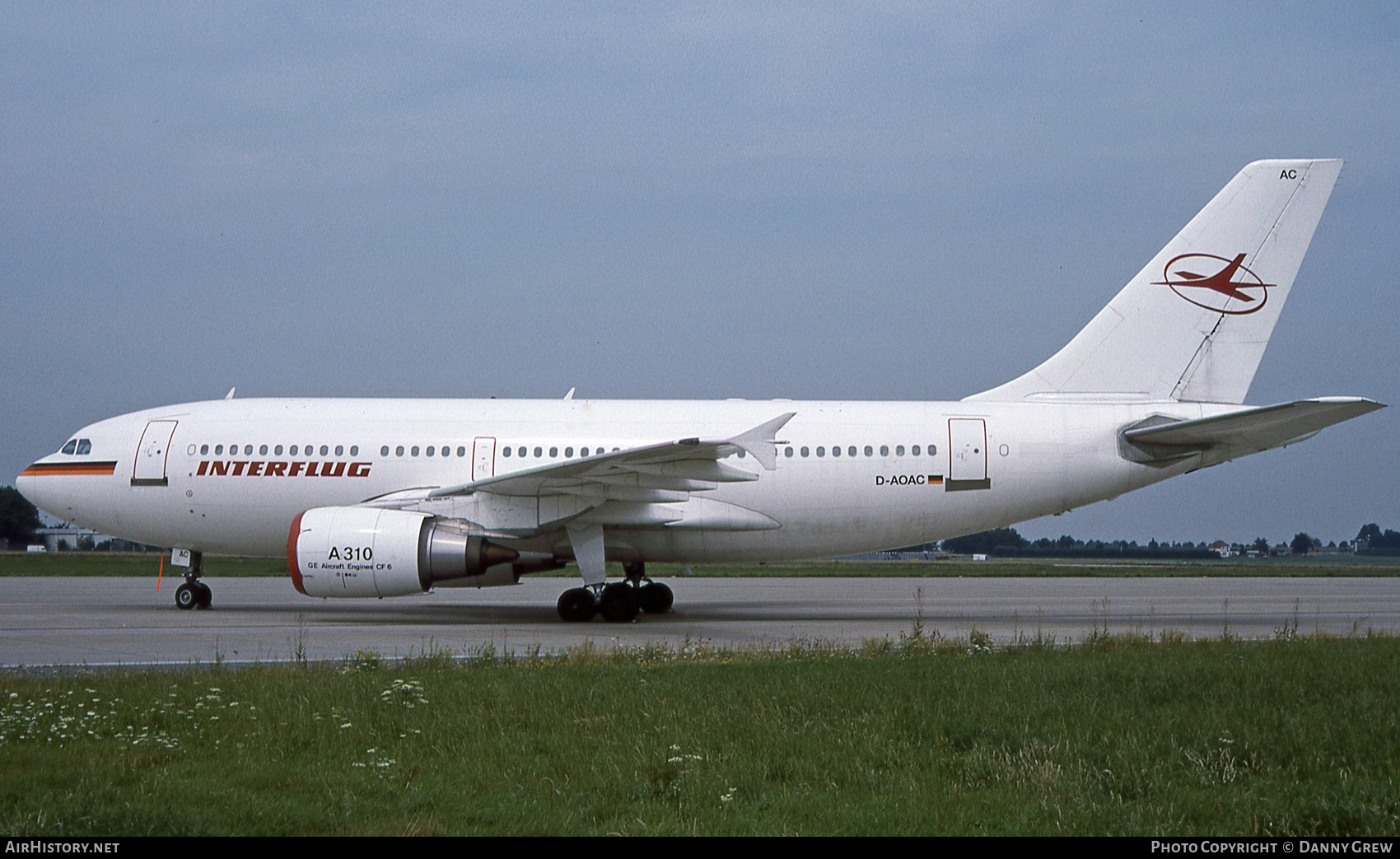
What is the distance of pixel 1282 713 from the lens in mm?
6965

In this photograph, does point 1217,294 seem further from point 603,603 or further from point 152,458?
point 152,458

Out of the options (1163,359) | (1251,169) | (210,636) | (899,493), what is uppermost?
(1251,169)

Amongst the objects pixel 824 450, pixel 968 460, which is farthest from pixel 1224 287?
pixel 824 450

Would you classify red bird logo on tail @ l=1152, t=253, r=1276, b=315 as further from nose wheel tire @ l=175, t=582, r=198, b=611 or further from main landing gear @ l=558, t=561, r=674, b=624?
nose wheel tire @ l=175, t=582, r=198, b=611

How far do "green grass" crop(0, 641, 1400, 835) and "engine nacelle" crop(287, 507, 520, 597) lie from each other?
229 inches

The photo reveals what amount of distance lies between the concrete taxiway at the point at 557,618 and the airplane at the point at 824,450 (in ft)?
4.45

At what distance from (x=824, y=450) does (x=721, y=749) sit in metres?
11.8

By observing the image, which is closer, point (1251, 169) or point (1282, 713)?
point (1282, 713)

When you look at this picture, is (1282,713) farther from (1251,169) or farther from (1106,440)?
(1251,169)

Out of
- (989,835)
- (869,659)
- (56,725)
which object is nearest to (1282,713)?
(989,835)

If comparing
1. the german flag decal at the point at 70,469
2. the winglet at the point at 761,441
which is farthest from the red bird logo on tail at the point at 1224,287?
the german flag decal at the point at 70,469

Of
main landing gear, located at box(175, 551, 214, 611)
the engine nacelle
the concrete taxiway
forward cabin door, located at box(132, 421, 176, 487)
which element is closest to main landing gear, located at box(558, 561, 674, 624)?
the concrete taxiway
